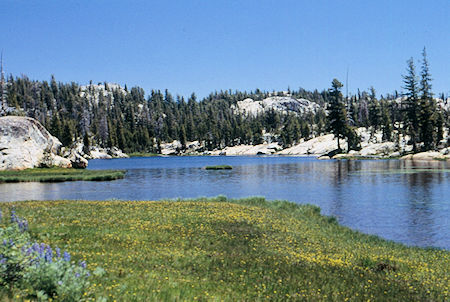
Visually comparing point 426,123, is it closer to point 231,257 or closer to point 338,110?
point 338,110

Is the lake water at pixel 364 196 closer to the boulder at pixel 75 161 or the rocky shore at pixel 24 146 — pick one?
the rocky shore at pixel 24 146

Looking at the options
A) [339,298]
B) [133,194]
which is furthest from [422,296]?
[133,194]

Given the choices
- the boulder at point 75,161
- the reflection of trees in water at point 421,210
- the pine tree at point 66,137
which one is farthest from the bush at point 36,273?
the pine tree at point 66,137

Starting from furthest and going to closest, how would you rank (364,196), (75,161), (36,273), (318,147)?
1. (318,147)
2. (75,161)
3. (364,196)
4. (36,273)

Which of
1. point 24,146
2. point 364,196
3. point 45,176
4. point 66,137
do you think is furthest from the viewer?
point 66,137

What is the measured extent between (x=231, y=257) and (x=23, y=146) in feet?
246

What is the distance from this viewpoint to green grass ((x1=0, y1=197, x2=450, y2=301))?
1125cm

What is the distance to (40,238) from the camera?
1620 centimetres

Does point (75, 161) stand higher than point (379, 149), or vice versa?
point (379, 149)

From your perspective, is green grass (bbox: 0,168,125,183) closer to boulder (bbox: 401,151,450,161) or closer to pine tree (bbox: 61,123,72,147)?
boulder (bbox: 401,151,450,161)

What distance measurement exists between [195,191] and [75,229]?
3400 centimetres

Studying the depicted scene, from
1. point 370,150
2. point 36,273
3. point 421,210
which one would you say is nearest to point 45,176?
point 421,210

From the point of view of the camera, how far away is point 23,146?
78375mm

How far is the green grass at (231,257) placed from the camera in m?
11.2
